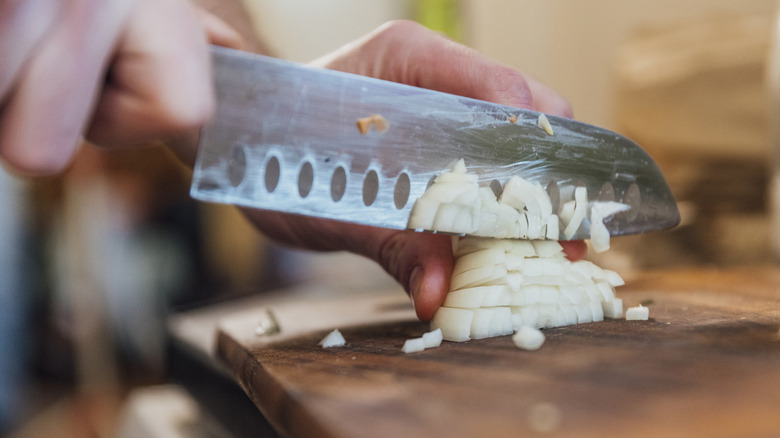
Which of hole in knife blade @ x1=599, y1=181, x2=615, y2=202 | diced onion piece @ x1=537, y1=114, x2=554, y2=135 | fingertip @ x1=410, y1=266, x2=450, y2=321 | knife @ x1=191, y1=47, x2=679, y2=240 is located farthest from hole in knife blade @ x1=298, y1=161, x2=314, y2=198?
hole in knife blade @ x1=599, y1=181, x2=615, y2=202

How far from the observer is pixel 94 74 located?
51 cm

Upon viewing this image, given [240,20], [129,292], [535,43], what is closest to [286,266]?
[129,292]

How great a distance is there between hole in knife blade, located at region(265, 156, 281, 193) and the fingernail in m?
0.26

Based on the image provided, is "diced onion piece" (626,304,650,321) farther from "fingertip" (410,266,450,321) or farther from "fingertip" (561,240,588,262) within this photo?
"fingertip" (410,266,450,321)

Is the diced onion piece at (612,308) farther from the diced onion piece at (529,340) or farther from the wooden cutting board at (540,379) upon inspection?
the diced onion piece at (529,340)

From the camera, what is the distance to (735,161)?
205cm

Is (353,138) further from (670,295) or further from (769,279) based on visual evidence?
(769,279)

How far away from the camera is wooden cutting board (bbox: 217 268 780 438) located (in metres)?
0.47

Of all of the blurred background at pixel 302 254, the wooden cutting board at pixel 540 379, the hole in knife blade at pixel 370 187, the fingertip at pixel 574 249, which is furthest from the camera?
the blurred background at pixel 302 254

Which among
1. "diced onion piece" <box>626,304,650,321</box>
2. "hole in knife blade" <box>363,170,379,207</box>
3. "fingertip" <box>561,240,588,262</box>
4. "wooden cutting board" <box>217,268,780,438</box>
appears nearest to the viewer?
"wooden cutting board" <box>217,268,780,438</box>

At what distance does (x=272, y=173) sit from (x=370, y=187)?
127 mm

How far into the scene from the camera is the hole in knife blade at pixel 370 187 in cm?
74

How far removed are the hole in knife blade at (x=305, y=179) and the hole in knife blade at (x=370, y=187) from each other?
7 cm

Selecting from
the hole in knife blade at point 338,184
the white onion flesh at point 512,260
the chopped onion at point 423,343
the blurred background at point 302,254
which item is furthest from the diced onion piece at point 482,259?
the blurred background at point 302,254
